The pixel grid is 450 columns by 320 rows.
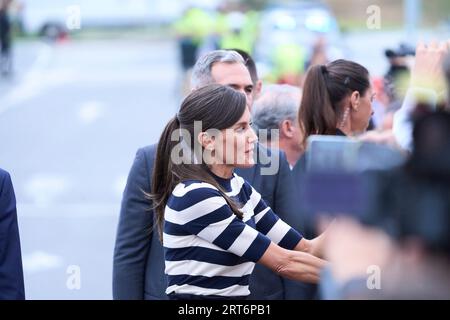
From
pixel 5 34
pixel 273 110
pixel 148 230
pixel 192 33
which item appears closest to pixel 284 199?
pixel 148 230

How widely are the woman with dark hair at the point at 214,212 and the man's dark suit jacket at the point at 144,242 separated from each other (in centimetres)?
41

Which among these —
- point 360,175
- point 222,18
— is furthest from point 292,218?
point 222,18

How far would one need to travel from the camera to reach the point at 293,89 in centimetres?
564

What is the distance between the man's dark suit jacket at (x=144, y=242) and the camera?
13.8 feet


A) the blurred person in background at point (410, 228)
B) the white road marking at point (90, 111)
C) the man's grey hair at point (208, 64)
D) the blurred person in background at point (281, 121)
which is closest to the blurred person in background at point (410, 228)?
the blurred person in background at point (410, 228)

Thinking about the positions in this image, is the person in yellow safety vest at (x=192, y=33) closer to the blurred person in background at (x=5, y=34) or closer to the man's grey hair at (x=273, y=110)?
the blurred person in background at (x=5, y=34)

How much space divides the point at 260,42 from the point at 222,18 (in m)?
1.86

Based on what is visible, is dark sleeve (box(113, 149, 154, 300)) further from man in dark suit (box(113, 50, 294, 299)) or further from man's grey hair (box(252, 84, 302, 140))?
man's grey hair (box(252, 84, 302, 140))

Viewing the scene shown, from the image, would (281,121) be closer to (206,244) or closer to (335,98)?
(335,98)

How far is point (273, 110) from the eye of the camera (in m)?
5.28

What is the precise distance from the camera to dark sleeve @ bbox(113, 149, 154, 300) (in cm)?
421

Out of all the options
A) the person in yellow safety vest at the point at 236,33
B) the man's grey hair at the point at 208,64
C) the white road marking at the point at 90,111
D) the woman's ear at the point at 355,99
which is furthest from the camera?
the white road marking at the point at 90,111

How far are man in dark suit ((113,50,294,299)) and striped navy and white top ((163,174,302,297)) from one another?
791 millimetres
